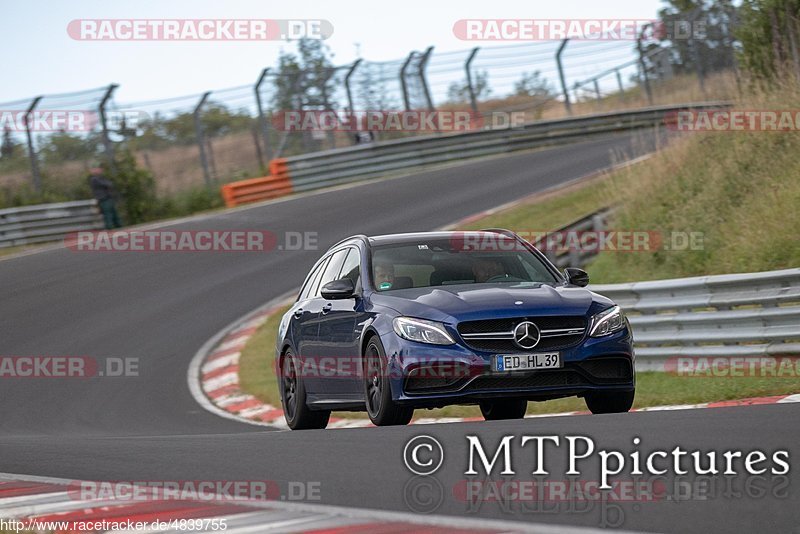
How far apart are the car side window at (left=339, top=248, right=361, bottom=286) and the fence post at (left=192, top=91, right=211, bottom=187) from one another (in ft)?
67.1

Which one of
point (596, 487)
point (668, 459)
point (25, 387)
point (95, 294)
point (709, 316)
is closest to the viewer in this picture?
point (596, 487)

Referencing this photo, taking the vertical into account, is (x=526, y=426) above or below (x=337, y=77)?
below

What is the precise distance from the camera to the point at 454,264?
31.8ft

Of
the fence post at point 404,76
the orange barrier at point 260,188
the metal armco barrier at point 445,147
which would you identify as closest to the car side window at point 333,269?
the orange barrier at point 260,188

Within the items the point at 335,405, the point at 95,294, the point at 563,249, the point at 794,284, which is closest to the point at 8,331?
the point at 95,294

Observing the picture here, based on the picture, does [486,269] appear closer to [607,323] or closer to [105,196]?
[607,323]

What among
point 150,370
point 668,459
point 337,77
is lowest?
point 150,370

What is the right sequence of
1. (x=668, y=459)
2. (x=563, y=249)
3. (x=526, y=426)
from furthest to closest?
(x=563, y=249) → (x=526, y=426) → (x=668, y=459)

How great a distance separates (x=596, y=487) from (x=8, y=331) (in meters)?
14.2

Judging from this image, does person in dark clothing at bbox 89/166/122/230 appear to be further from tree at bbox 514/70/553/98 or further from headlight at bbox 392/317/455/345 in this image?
headlight at bbox 392/317/455/345

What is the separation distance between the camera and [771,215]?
14.1m

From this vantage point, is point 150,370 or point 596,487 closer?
point 596,487

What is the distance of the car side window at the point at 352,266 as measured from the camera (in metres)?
10.0

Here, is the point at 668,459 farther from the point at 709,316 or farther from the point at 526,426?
the point at 709,316
